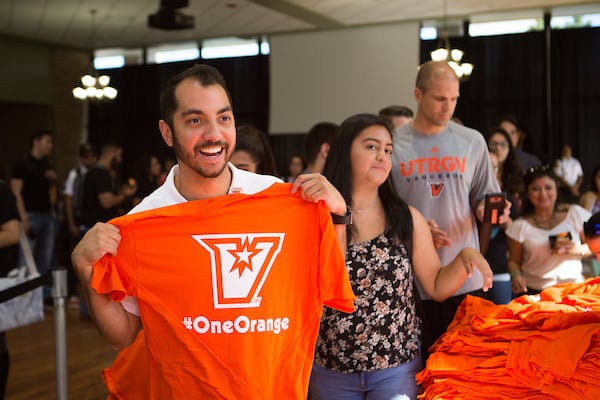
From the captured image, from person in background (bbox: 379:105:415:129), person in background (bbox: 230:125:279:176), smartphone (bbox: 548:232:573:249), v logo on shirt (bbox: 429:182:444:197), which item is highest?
person in background (bbox: 379:105:415:129)

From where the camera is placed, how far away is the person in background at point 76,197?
23.7 ft

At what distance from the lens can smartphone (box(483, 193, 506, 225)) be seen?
2.96m

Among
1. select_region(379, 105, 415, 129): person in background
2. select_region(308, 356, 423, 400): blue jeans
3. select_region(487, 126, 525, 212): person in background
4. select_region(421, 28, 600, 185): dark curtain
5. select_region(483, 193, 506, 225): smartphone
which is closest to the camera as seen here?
select_region(308, 356, 423, 400): blue jeans

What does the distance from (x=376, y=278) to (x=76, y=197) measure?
569 centimetres

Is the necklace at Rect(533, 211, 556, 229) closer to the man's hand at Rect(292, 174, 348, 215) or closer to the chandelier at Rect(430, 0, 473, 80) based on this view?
the man's hand at Rect(292, 174, 348, 215)

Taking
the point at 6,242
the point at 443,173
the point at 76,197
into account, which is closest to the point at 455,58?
the point at 76,197

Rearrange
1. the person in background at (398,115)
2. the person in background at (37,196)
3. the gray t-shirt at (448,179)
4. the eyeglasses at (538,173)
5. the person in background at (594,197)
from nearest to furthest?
1. the gray t-shirt at (448,179)
2. the eyeglasses at (538,173)
3. the person in background at (398,115)
4. the person in background at (594,197)
5. the person in background at (37,196)

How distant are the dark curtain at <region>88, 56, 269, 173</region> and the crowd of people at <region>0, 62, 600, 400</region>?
10.8 m

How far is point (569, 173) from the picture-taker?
10844 mm

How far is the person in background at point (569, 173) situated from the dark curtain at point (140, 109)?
6.07 metres

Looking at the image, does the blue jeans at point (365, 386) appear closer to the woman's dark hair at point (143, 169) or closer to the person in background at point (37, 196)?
the woman's dark hair at point (143, 169)

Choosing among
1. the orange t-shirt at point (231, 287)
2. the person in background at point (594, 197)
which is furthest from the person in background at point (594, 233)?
the person in background at point (594, 197)

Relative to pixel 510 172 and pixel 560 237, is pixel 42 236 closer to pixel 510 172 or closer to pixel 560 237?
pixel 510 172

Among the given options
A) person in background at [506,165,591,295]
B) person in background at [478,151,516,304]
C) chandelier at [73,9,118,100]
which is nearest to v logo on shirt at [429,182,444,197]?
person in background at [478,151,516,304]
